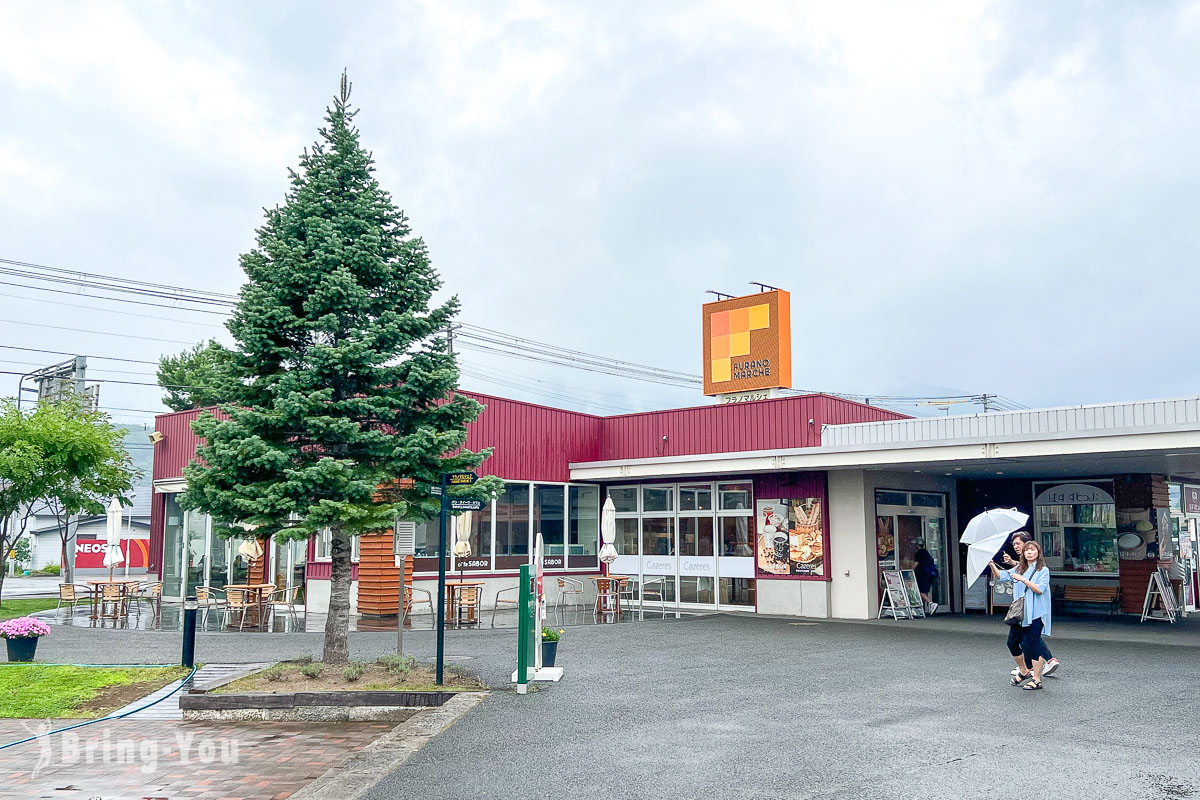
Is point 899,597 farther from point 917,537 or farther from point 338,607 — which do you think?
point 338,607

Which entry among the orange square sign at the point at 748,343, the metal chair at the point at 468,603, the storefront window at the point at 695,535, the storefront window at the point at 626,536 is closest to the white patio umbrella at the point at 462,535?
the metal chair at the point at 468,603

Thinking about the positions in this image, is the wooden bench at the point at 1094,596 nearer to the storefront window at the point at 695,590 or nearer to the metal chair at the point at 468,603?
the storefront window at the point at 695,590

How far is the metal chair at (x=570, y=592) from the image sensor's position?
73.6 feet

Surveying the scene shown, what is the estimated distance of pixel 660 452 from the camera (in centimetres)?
2238

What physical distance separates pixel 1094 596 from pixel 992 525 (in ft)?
38.4

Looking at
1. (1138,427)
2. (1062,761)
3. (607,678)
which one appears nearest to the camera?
(1062,761)

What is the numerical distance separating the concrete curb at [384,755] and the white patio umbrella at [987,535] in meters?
5.43

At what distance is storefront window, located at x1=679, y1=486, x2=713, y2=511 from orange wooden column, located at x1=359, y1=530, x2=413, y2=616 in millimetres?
6195

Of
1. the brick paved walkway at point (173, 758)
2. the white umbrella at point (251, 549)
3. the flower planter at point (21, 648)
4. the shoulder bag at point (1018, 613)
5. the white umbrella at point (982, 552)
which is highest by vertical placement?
the white umbrella at point (982, 552)

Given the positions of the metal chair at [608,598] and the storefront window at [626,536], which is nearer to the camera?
the metal chair at [608,598]

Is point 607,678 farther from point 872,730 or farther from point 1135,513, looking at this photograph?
point 1135,513

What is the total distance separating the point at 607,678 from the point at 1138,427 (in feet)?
29.4

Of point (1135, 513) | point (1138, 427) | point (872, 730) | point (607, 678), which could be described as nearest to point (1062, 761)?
point (872, 730)

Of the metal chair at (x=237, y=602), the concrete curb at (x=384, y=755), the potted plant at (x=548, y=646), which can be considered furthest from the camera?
the metal chair at (x=237, y=602)
